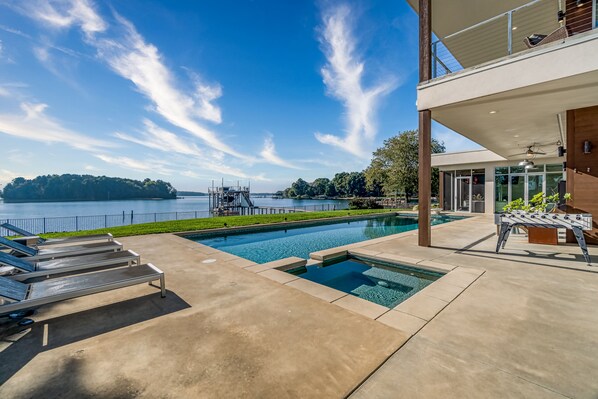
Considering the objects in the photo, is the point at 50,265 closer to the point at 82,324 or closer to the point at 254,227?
the point at 82,324

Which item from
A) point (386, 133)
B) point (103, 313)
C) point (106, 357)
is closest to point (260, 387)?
point (106, 357)

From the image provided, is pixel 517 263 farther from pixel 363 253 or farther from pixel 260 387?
pixel 260 387

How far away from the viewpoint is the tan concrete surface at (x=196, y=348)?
190cm

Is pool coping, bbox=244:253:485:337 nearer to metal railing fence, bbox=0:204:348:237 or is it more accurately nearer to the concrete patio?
the concrete patio

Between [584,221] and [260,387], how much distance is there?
7.11m

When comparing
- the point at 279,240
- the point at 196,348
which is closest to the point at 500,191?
the point at 279,240

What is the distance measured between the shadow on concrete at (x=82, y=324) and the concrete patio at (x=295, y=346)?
0.02 meters

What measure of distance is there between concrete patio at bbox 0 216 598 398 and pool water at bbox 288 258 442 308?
33.8 inches

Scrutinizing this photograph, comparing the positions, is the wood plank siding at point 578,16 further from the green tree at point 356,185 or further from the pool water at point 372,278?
the green tree at point 356,185

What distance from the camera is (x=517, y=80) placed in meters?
5.37

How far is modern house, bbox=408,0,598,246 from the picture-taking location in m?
5.12

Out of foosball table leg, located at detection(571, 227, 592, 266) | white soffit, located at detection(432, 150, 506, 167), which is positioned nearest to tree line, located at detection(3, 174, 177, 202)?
white soffit, located at detection(432, 150, 506, 167)

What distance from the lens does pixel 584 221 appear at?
17.1ft

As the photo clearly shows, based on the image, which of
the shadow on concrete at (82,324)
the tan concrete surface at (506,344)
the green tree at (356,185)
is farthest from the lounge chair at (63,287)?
the green tree at (356,185)
